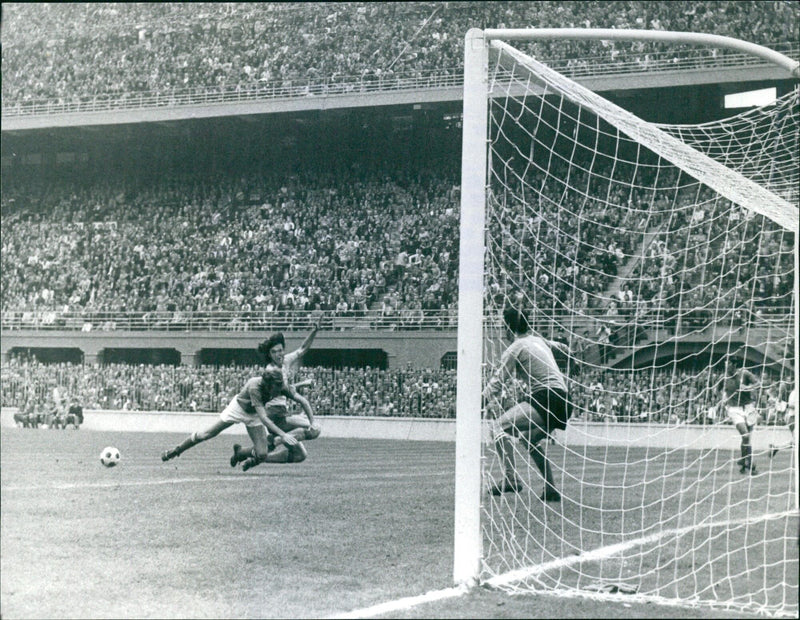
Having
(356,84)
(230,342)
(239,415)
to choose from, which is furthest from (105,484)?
(356,84)

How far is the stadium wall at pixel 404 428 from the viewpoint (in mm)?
17672

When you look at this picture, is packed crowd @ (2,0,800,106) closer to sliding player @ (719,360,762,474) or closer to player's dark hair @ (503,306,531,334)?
sliding player @ (719,360,762,474)

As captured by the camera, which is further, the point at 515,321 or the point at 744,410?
the point at 744,410

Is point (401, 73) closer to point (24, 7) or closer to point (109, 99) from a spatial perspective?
point (109, 99)

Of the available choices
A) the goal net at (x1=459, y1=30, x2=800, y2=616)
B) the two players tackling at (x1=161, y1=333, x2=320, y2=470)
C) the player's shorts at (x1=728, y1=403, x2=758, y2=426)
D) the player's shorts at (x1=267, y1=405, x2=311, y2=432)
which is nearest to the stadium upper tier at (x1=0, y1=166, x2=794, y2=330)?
the goal net at (x1=459, y1=30, x2=800, y2=616)

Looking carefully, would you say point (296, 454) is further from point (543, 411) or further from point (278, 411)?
point (543, 411)

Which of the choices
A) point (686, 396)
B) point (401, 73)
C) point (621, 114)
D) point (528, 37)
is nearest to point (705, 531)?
point (621, 114)

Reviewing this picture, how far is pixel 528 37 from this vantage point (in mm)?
5867

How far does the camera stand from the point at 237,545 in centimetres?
689

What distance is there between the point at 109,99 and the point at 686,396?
25.2 m

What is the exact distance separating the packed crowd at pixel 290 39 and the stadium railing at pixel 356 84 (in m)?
0.10

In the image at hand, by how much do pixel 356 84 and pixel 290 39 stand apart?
4.40 metres

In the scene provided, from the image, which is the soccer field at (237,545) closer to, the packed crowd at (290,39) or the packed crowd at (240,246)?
the packed crowd at (240,246)

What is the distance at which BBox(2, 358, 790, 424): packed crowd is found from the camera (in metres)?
19.0
